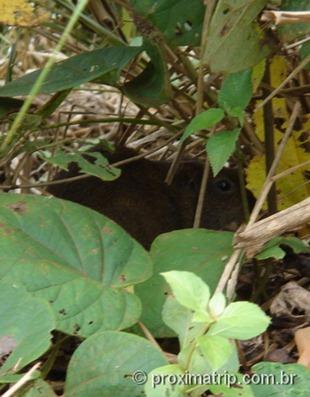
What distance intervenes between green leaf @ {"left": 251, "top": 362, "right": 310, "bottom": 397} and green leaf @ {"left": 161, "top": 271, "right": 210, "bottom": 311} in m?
0.34

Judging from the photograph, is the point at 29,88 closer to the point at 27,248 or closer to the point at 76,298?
the point at 27,248

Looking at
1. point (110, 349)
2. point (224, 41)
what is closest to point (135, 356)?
point (110, 349)

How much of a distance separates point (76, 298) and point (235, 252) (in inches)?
16.0

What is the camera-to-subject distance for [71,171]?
3.40 metres

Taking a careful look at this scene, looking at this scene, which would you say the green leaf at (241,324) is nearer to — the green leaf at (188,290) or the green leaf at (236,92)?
the green leaf at (188,290)

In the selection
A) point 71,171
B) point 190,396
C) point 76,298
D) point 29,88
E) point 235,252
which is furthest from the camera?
point 71,171

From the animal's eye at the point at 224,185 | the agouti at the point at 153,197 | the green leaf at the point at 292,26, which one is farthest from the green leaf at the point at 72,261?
the animal's eye at the point at 224,185

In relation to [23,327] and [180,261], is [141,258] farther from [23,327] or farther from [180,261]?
[23,327]

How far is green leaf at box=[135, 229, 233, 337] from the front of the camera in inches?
76.3

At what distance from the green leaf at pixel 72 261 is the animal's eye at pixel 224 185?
1.80 metres

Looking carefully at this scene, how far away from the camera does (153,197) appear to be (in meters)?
3.62

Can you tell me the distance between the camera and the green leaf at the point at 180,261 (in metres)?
1.94

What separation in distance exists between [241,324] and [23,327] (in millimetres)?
474

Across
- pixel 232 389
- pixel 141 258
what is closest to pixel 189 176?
pixel 141 258
